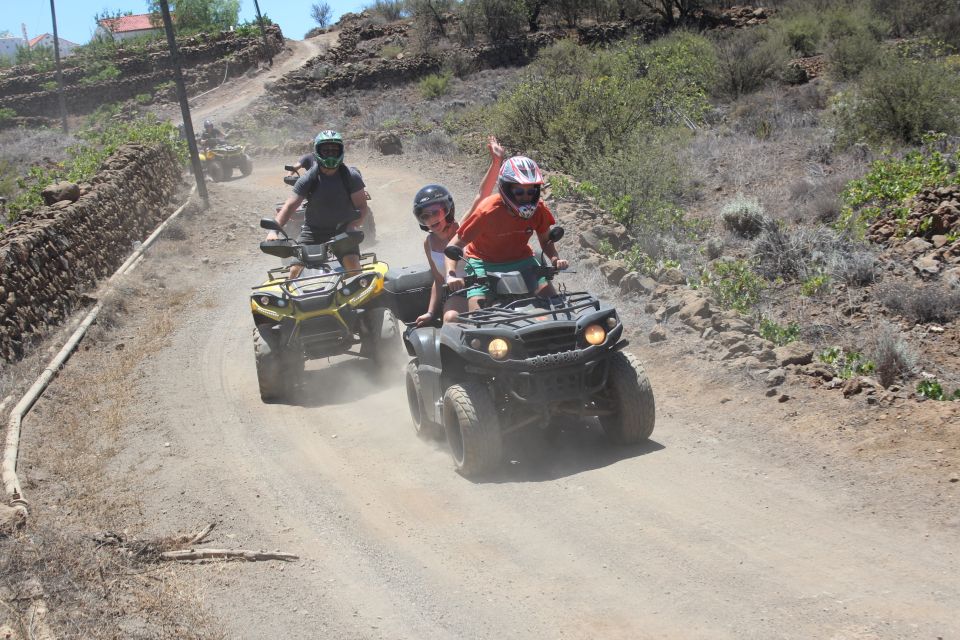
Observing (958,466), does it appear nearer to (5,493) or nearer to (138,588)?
(138,588)

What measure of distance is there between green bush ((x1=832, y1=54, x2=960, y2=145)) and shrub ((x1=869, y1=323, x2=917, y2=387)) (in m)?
12.0

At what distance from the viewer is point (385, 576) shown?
19.1ft

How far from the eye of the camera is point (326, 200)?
11.5 metres

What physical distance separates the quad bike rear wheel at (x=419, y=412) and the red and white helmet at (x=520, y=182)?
1689 mm

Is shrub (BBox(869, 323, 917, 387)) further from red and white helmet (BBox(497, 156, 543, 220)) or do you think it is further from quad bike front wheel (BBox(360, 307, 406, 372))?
quad bike front wheel (BBox(360, 307, 406, 372))

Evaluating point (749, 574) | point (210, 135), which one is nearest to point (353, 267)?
point (749, 574)

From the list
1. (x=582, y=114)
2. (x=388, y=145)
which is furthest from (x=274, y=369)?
(x=388, y=145)

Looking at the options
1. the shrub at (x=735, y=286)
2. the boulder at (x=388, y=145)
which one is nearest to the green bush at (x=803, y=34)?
the boulder at (x=388, y=145)

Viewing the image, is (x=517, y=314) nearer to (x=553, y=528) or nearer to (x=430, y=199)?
(x=553, y=528)

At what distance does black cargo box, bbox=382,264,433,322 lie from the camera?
958 centimetres

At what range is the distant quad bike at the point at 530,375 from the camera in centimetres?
704

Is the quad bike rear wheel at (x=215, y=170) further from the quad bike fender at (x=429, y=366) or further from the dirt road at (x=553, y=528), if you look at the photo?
the quad bike fender at (x=429, y=366)

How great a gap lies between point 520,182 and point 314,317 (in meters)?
3.34

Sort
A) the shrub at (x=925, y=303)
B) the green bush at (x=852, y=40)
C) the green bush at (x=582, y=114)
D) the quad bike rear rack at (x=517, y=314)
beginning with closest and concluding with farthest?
the quad bike rear rack at (x=517, y=314) → the shrub at (x=925, y=303) → the green bush at (x=582, y=114) → the green bush at (x=852, y=40)
